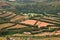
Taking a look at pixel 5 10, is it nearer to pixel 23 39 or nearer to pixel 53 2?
pixel 53 2

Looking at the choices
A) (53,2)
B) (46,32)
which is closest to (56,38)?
(46,32)

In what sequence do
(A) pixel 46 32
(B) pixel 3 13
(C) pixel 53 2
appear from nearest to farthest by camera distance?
1. (A) pixel 46 32
2. (B) pixel 3 13
3. (C) pixel 53 2

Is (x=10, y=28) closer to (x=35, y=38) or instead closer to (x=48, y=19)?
(x=35, y=38)

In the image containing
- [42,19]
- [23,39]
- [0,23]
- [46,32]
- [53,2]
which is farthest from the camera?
[53,2]

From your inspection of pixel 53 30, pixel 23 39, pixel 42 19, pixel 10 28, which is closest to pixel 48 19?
pixel 42 19

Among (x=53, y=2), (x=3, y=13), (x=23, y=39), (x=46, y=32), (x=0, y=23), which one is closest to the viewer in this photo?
(x=23, y=39)

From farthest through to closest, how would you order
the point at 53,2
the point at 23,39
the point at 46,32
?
the point at 53,2, the point at 46,32, the point at 23,39

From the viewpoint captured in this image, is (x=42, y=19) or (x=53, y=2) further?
(x=53, y=2)

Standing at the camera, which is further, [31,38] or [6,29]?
[6,29]

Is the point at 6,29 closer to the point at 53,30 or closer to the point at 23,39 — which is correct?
the point at 23,39
